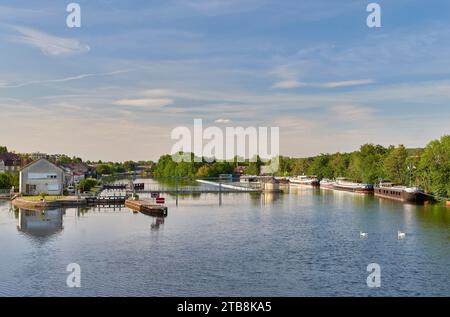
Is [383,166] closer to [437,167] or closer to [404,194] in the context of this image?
[404,194]

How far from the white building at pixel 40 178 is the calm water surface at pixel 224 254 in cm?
1983

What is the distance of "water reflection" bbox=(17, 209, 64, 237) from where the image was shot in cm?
4781

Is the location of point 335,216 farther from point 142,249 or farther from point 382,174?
point 382,174

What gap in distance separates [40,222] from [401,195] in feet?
189

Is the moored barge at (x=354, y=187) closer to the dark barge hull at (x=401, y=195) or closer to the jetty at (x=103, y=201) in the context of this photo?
the dark barge hull at (x=401, y=195)

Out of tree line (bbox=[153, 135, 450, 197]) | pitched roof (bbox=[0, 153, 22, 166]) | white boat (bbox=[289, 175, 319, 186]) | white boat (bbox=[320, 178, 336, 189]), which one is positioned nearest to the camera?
tree line (bbox=[153, 135, 450, 197])

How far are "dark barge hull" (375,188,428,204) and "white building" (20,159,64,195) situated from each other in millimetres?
54221

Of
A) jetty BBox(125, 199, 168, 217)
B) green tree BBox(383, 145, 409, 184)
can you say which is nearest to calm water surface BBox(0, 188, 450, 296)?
jetty BBox(125, 199, 168, 217)

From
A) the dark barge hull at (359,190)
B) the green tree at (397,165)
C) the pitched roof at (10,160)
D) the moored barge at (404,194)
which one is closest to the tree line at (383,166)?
the green tree at (397,165)

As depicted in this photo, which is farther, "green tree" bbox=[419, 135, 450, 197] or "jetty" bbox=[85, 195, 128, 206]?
"jetty" bbox=[85, 195, 128, 206]

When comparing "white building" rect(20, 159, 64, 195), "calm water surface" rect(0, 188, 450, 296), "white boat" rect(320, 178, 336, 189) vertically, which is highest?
"white building" rect(20, 159, 64, 195)

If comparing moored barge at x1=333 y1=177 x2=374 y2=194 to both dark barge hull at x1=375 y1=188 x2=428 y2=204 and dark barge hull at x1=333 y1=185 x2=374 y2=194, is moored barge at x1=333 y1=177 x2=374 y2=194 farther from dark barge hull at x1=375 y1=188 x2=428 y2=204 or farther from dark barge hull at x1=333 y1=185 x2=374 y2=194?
dark barge hull at x1=375 y1=188 x2=428 y2=204
